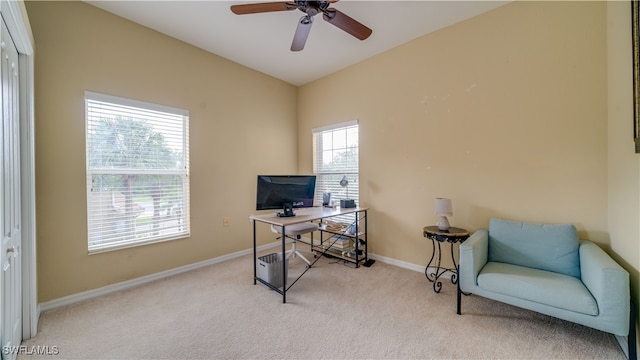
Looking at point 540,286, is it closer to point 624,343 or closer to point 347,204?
point 624,343

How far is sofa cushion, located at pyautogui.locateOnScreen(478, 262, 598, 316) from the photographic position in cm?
163

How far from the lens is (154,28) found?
9.25 feet

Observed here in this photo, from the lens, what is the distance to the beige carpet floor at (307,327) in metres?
1.69

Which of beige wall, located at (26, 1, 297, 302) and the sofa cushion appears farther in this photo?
beige wall, located at (26, 1, 297, 302)

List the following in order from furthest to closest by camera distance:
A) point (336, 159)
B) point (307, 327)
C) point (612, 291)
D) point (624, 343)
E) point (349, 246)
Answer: point (336, 159) → point (349, 246) → point (307, 327) → point (624, 343) → point (612, 291)

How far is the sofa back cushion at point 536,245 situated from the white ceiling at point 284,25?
7.16ft

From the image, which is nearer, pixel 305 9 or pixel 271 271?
pixel 305 9

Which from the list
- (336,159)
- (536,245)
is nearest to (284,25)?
(336,159)

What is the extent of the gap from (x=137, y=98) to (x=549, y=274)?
4246mm

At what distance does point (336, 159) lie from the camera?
3.98 meters

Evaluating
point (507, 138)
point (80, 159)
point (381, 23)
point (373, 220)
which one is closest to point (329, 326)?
point (373, 220)

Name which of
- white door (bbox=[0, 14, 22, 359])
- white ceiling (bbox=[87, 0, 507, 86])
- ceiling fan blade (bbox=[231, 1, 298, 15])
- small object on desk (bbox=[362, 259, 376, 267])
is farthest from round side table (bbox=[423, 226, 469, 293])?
white door (bbox=[0, 14, 22, 359])

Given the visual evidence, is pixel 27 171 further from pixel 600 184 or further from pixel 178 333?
pixel 600 184

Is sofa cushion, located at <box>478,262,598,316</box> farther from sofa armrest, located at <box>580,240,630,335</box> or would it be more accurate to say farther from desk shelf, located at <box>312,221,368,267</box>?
desk shelf, located at <box>312,221,368,267</box>
